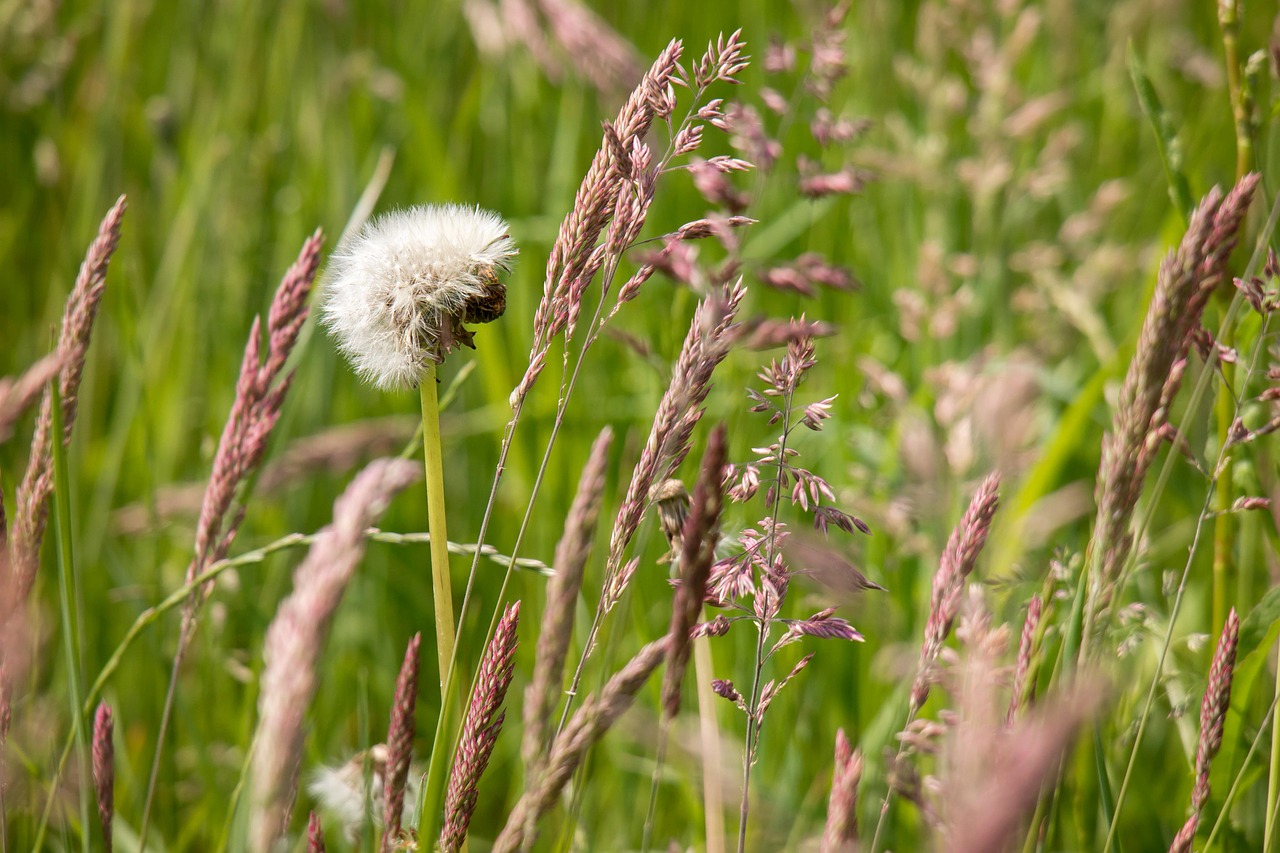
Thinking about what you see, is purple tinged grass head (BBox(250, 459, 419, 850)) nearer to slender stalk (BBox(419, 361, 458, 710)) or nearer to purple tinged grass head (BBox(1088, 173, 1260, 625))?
slender stalk (BBox(419, 361, 458, 710))

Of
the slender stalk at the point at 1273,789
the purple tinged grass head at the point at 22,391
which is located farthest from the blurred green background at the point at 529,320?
the purple tinged grass head at the point at 22,391

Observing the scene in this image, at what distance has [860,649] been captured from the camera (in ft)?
6.37

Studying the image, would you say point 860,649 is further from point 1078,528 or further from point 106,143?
point 106,143

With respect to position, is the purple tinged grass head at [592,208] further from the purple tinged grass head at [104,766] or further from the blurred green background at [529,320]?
the purple tinged grass head at [104,766]

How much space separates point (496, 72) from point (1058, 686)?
269 centimetres

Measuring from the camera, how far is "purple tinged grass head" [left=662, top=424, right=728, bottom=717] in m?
0.65

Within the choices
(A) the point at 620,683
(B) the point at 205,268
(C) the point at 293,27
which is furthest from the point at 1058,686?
(C) the point at 293,27

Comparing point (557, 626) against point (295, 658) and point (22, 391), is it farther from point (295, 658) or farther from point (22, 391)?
point (22, 391)

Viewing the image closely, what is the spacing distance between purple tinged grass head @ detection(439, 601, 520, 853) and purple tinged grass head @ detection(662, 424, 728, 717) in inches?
A: 6.2

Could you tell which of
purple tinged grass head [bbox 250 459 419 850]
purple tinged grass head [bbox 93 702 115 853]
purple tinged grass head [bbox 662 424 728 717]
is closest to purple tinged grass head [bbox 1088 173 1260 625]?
purple tinged grass head [bbox 662 424 728 717]

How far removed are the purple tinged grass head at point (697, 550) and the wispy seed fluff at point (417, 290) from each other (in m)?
0.35

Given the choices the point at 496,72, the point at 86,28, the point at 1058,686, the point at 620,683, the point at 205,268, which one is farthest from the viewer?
the point at 496,72

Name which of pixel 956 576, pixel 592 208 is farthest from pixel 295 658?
pixel 956 576

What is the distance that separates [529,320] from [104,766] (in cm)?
168
